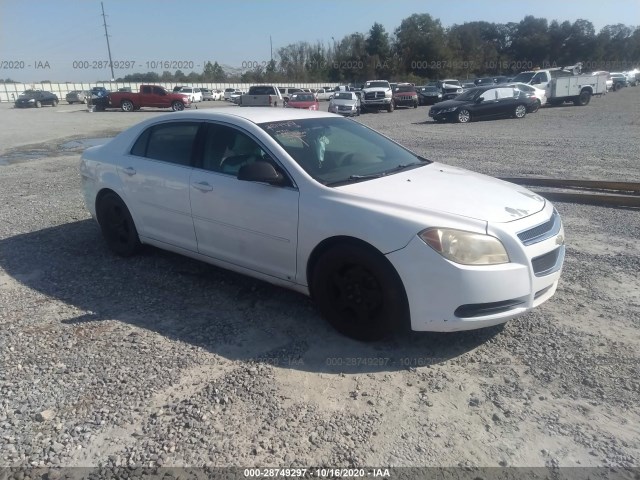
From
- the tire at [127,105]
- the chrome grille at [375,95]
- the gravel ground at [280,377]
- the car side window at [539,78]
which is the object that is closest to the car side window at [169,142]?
the gravel ground at [280,377]

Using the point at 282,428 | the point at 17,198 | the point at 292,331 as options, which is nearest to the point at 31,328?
the point at 292,331

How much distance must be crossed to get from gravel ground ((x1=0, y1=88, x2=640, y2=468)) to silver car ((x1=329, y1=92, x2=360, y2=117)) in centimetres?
2402

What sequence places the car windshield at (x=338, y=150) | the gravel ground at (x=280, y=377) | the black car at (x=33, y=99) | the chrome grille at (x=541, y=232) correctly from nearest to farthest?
the gravel ground at (x=280, y=377) → the chrome grille at (x=541, y=232) → the car windshield at (x=338, y=150) → the black car at (x=33, y=99)

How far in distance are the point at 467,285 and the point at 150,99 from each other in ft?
126

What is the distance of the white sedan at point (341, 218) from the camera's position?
10.7ft

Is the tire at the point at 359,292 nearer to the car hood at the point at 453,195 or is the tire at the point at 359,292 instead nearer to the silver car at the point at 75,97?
the car hood at the point at 453,195

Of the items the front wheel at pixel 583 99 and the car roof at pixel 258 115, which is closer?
the car roof at pixel 258 115

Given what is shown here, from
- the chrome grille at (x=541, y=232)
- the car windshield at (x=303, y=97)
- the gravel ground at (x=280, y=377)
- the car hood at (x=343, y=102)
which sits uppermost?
the car windshield at (x=303, y=97)

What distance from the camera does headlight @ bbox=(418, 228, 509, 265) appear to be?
3.21 m

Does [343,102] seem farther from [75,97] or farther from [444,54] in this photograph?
[444,54]

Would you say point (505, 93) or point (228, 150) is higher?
point (228, 150)

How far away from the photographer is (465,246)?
322 centimetres

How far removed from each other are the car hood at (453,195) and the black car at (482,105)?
64.4 ft

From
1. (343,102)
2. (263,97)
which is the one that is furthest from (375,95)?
(263,97)
